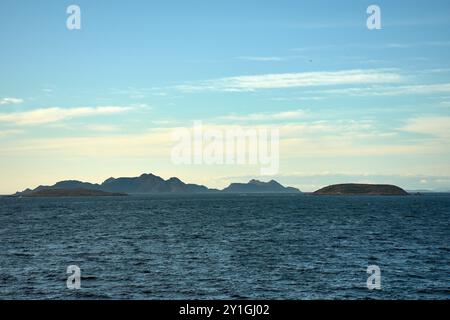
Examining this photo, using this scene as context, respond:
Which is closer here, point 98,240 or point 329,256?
point 329,256

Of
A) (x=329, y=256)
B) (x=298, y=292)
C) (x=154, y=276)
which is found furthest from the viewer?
(x=329, y=256)

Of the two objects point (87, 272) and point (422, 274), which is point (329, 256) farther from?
point (87, 272)

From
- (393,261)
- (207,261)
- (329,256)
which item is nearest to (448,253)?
(393,261)

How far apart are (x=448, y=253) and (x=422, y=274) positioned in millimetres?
17974

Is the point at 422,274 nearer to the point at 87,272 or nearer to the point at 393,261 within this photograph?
the point at 393,261

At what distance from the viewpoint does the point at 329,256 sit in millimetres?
56062

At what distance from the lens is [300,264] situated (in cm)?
5028
